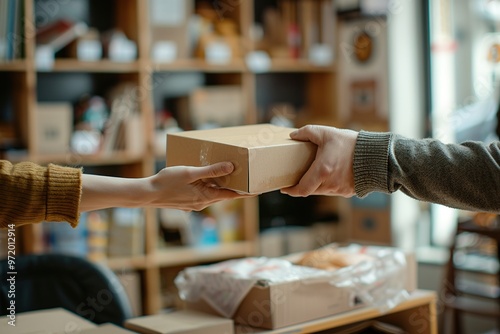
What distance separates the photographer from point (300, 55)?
4.19m

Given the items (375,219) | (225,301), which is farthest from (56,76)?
(225,301)

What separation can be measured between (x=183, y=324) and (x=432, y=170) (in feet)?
2.25

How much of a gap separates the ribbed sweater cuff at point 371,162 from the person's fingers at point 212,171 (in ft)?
1.04

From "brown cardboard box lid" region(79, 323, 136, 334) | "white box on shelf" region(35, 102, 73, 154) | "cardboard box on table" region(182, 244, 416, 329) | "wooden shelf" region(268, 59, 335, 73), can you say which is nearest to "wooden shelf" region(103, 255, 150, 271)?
"white box on shelf" region(35, 102, 73, 154)

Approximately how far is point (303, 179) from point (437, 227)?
109 inches

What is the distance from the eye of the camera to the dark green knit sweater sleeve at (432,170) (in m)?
1.59

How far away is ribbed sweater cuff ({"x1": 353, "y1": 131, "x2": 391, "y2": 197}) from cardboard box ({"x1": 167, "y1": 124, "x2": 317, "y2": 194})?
0.11 m

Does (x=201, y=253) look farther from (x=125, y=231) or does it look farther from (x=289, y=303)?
(x=289, y=303)

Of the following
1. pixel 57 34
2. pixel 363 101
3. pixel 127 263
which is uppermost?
pixel 57 34

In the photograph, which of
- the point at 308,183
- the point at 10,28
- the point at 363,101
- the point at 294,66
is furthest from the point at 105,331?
the point at 363,101

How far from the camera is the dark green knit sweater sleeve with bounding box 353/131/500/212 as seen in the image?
1588 millimetres

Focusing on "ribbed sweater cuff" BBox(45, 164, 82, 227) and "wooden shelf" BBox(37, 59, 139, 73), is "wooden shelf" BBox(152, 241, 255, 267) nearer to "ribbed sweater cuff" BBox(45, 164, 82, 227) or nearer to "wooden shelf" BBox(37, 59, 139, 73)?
"wooden shelf" BBox(37, 59, 139, 73)

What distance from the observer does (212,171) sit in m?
1.57

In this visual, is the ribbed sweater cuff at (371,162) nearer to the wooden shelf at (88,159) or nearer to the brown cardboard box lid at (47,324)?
the brown cardboard box lid at (47,324)
